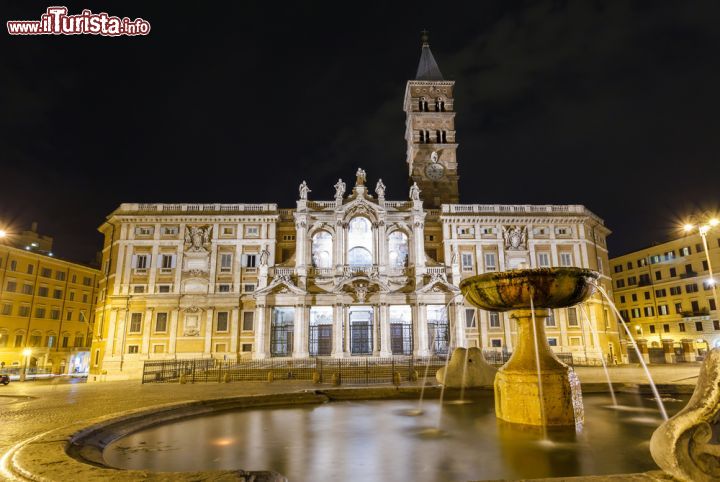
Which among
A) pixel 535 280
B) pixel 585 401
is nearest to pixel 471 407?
pixel 585 401

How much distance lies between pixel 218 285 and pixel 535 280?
121 ft

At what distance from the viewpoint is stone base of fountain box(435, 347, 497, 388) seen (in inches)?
525

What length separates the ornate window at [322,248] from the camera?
43219 millimetres

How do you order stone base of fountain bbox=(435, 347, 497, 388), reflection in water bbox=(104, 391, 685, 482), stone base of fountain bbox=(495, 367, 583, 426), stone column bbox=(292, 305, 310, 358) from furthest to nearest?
stone column bbox=(292, 305, 310, 358)
stone base of fountain bbox=(435, 347, 497, 388)
stone base of fountain bbox=(495, 367, 583, 426)
reflection in water bbox=(104, 391, 685, 482)

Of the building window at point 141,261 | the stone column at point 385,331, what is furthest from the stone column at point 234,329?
the stone column at point 385,331

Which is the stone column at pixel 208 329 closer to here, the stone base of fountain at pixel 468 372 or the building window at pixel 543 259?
the stone base of fountain at pixel 468 372

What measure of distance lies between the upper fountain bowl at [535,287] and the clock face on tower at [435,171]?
144ft

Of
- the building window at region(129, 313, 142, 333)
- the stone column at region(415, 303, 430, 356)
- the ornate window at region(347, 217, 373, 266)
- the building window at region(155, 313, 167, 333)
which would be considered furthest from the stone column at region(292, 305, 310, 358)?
the building window at region(129, 313, 142, 333)

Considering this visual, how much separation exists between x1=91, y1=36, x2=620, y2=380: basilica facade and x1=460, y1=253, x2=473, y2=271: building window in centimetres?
10

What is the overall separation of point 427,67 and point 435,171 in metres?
17.1

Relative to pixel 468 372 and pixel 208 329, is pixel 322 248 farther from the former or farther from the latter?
pixel 468 372

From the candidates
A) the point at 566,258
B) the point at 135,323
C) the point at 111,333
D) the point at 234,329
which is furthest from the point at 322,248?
the point at 566,258

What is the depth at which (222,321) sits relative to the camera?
39875mm

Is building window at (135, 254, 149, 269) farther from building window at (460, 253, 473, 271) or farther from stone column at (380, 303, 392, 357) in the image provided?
building window at (460, 253, 473, 271)
